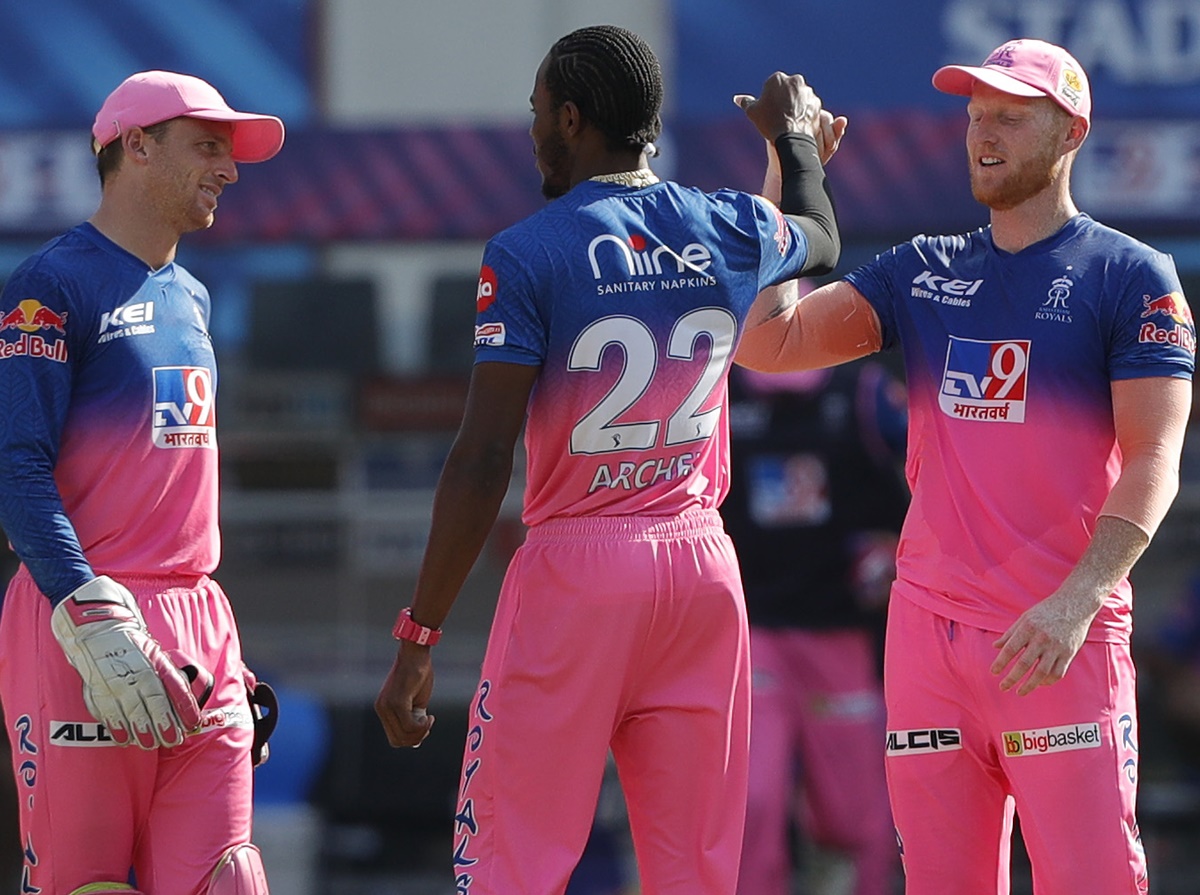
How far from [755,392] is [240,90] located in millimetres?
2974

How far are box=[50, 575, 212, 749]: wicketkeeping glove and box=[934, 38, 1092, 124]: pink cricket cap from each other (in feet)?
5.69

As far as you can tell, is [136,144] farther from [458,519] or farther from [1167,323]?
[1167,323]

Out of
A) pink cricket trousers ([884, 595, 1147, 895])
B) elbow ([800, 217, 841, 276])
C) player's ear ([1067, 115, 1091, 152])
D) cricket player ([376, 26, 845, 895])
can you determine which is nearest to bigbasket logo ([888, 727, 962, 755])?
pink cricket trousers ([884, 595, 1147, 895])

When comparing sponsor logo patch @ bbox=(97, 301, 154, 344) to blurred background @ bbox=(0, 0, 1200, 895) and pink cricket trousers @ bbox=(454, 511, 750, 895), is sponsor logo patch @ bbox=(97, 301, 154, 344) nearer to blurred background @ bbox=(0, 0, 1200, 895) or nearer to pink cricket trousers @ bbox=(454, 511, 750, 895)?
pink cricket trousers @ bbox=(454, 511, 750, 895)

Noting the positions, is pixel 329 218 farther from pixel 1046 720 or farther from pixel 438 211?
pixel 1046 720

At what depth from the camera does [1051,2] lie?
7.30 m

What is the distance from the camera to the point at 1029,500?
10.9 feet

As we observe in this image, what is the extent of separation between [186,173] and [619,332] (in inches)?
36.3

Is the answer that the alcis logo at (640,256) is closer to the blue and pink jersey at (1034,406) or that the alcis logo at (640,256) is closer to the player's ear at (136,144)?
the blue and pink jersey at (1034,406)

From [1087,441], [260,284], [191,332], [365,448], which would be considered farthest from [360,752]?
[1087,441]

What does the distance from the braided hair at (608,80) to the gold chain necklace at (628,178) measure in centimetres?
5

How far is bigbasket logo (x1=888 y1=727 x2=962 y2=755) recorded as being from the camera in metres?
3.33

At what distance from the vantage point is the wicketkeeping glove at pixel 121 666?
3162mm

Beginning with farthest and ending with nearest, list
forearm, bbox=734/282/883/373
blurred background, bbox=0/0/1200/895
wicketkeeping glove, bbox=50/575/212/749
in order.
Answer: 1. blurred background, bbox=0/0/1200/895
2. forearm, bbox=734/282/883/373
3. wicketkeeping glove, bbox=50/575/212/749
